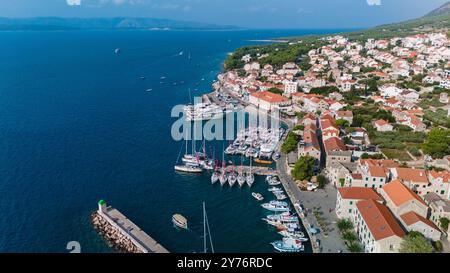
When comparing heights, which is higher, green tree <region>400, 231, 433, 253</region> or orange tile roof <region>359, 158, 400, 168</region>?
orange tile roof <region>359, 158, 400, 168</region>

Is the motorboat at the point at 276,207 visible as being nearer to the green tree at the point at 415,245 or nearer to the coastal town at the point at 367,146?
the coastal town at the point at 367,146

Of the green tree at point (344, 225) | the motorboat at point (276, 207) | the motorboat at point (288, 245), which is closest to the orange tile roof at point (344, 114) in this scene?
the motorboat at point (276, 207)

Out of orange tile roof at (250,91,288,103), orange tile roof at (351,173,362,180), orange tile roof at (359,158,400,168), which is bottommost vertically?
orange tile roof at (351,173,362,180)

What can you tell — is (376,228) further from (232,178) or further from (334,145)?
(334,145)

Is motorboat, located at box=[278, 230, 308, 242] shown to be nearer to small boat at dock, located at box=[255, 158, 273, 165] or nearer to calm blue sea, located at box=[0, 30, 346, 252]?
calm blue sea, located at box=[0, 30, 346, 252]

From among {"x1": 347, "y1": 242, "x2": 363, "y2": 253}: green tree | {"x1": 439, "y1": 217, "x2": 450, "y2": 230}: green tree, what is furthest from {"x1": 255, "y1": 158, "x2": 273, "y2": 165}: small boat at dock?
{"x1": 439, "y1": 217, "x2": 450, "y2": 230}: green tree

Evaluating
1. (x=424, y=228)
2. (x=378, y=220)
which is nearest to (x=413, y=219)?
(x=424, y=228)
